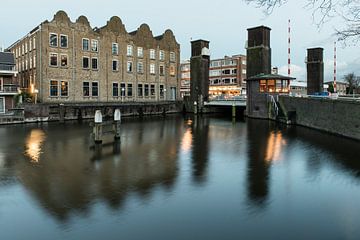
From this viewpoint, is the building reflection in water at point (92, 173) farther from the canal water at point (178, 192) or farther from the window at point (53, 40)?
the window at point (53, 40)

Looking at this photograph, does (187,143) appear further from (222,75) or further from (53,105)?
(222,75)

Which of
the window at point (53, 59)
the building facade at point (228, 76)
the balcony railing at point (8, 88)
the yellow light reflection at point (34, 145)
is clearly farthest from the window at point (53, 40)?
the building facade at point (228, 76)

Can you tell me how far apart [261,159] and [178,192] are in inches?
313

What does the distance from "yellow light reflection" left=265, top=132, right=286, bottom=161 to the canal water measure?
182mm

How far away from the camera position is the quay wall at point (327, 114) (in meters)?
24.3

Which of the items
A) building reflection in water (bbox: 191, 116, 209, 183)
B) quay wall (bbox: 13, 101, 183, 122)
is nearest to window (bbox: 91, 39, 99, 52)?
quay wall (bbox: 13, 101, 183, 122)

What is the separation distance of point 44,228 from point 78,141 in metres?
16.0

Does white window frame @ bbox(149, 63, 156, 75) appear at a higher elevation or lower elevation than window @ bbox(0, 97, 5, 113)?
higher

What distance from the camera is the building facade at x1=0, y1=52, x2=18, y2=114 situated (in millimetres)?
39344

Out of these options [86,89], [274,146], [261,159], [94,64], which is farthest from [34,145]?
[94,64]

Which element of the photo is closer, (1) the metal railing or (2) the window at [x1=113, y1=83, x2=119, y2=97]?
(1) the metal railing

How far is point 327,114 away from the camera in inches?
1141

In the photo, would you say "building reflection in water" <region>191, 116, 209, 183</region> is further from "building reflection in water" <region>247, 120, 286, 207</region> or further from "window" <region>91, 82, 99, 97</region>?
"window" <region>91, 82, 99, 97</region>

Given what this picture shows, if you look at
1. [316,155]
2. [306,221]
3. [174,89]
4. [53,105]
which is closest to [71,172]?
[306,221]
